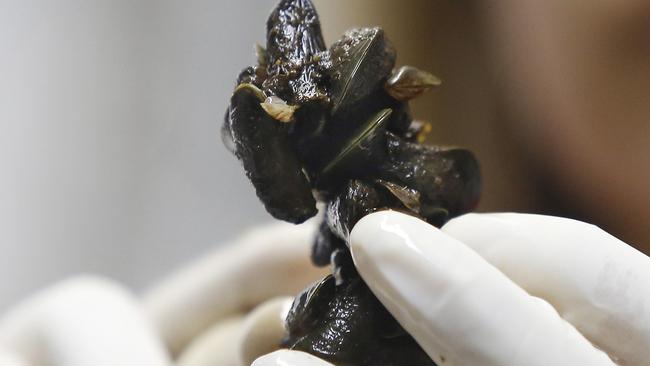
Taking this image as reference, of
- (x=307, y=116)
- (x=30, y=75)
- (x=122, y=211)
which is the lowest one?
(x=122, y=211)

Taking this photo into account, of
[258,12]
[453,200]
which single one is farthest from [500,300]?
[258,12]

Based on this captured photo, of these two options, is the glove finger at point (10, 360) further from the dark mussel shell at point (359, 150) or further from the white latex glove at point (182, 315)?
the dark mussel shell at point (359, 150)

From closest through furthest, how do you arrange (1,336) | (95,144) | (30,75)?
(1,336) → (30,75) → (95,144)

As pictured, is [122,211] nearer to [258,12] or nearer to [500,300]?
[258,12]

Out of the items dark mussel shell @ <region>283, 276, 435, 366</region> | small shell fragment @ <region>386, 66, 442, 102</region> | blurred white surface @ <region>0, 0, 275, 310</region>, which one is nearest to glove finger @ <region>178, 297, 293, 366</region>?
dark mussel shell @ <region>283, 276, 435, 366</region>

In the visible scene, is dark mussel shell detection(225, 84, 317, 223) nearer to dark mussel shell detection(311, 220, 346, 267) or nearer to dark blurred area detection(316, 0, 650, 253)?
dark mussel shell detection(311, 220, 346, 267)

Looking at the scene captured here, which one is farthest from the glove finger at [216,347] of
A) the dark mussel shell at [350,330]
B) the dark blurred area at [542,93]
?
the dark blurred area at [542,93]

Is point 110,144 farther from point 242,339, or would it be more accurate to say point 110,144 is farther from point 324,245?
point 324,245
